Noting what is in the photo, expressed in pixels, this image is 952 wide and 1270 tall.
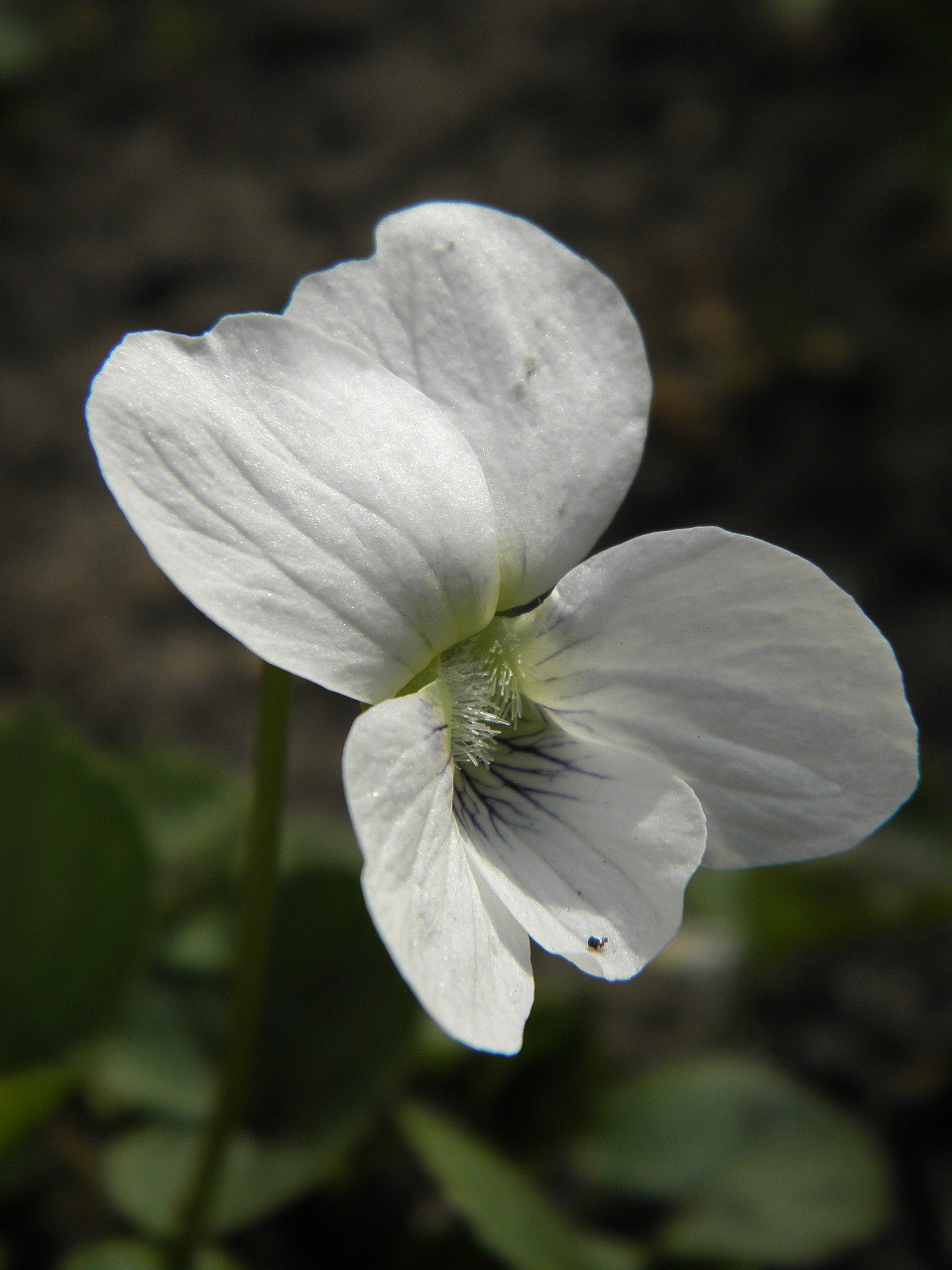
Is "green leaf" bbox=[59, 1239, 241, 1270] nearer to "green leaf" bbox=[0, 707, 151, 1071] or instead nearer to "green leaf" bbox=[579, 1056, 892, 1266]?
"green leaf" bbox=[0, 707, 151, 1071]

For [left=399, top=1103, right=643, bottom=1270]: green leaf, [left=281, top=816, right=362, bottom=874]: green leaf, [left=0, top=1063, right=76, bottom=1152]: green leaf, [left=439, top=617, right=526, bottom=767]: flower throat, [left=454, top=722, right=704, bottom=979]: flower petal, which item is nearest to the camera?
[left=454, top=722, right=704, bottom=979]: flower petal

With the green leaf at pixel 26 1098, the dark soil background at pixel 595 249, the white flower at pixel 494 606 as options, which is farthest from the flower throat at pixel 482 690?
the dark soil background at pixel 595 249

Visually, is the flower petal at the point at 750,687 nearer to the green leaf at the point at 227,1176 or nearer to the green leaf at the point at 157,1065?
the green leaf at the point at 227,1176

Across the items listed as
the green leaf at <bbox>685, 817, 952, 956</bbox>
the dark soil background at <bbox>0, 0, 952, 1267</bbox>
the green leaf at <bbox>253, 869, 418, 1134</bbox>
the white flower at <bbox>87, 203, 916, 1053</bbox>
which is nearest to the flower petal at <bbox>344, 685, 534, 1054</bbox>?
the white flower at <bbox>87, 203, 916, 1053</bbox>

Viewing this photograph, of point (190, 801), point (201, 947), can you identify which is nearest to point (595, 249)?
point (190, 801)

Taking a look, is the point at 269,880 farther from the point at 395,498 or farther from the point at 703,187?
the point at 703,187

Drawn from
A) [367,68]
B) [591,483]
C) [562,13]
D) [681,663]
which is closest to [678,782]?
[681,663]
